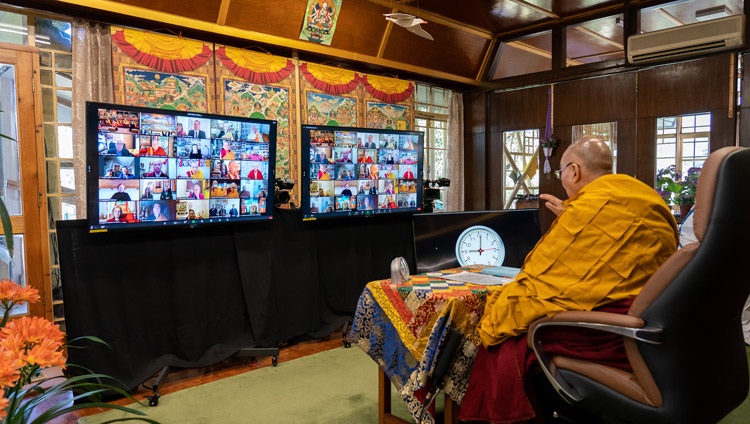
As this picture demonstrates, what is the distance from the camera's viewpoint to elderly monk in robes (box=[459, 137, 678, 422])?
174 cm

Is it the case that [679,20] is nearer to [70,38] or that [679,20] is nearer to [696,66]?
[696,66]

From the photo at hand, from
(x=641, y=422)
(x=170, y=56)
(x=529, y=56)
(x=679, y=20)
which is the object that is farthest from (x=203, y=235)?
(x=679, y=20)

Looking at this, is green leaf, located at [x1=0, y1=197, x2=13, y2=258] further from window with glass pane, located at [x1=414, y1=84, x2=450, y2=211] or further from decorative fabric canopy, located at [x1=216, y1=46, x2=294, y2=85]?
window with glass pane, located at [x1=414, y1=84, x2=450, y2=211]

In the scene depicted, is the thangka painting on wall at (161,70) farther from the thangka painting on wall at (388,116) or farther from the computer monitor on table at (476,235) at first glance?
the computer monitor on table at (476,235)

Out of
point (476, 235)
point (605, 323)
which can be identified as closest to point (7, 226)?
point (605, 323)

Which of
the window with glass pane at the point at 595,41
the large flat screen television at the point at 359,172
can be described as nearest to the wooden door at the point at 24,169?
the large flat screen television at the point at 359,172

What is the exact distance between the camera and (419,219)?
3502mm

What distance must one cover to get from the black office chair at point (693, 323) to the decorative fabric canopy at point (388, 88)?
13.0 ft

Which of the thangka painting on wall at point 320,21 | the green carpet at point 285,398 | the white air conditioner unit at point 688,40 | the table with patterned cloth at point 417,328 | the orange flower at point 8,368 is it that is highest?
the thangka painting on wall at point 320,21

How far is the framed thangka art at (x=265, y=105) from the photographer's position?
4.25 meters

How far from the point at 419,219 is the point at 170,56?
2.26 meters

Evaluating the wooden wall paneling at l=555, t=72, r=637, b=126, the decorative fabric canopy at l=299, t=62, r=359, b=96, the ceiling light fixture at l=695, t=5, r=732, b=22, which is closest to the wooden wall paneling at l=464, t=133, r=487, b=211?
the wooden wall paneling at l=555, t=72, r=637, b=126

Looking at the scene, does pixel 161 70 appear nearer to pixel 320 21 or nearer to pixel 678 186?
pixel 320 21

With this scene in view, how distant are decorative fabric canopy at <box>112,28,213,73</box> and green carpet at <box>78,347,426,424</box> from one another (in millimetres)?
2349
